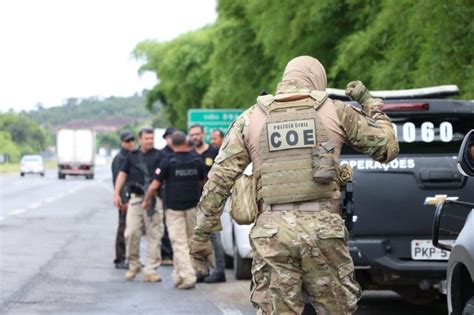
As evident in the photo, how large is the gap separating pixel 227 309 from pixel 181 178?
2407 mm

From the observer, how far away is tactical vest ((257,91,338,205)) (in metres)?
5.70

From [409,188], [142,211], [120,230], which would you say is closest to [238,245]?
[142,211]

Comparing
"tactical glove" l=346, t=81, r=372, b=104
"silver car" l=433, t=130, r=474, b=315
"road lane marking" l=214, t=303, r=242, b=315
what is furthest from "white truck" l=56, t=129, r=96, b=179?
"tactical glove" l=346, t=81, r=372, b=104

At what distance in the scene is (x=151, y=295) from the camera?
479 inches

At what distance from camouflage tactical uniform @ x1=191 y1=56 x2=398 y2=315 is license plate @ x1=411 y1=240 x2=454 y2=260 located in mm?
2973

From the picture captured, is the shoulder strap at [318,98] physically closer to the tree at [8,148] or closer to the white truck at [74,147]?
the white truck at [74,147]

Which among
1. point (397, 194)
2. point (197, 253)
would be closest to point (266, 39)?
point (397, 194)

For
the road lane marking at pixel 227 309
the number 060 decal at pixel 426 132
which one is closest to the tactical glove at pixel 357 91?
the number 060 decal at pixel 426 132

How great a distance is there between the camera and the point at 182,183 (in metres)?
13.0

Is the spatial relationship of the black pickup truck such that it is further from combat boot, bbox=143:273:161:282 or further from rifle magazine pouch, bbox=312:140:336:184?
combat boot, bbox=143:273:161:282

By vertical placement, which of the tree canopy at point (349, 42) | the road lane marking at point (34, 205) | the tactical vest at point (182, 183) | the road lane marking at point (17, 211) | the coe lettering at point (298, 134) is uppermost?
the tree canopy at point (349, 42)

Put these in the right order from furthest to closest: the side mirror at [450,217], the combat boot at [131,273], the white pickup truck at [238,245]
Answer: the combat boot at [131,273], the white pickup truck at [238,245], the side mirror at [450,217]

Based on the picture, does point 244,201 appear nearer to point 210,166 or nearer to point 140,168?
point 140,168

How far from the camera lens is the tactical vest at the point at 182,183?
13000mm
